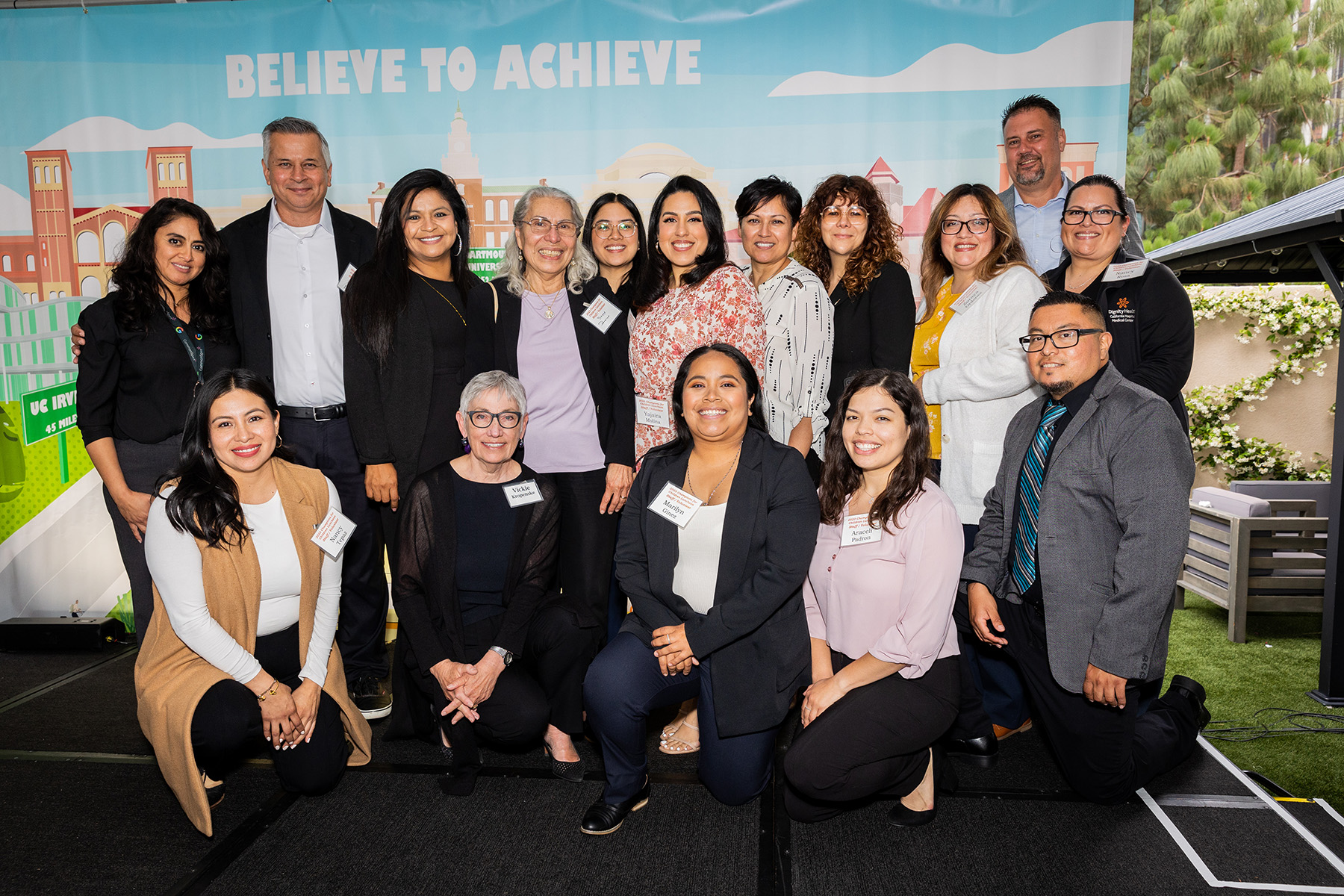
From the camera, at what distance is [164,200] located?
2.87 metres

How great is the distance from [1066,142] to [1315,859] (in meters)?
2.93

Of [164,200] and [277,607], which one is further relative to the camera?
[164,200]

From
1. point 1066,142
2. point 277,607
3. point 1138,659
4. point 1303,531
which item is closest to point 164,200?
point 277,607

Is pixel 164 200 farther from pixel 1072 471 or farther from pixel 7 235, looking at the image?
pixel 1072 471

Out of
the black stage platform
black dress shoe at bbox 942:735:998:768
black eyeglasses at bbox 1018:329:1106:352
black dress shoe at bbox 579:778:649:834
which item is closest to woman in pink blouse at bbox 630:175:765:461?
black eyeglasses at bbox 1018:329:1106:352

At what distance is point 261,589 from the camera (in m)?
2.31

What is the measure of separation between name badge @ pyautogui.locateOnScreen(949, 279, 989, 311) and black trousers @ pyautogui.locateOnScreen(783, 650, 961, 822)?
4.01 ft

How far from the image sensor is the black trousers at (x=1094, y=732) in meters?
2.24

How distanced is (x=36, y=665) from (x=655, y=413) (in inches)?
132

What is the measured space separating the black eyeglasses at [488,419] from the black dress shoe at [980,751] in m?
1.84

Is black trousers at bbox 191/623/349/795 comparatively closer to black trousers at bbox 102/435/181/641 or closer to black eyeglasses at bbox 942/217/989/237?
black trousers at bbox 102/435/181/641

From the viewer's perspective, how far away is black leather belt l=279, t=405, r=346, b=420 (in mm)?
2949

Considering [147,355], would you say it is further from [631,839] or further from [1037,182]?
[1037,182]

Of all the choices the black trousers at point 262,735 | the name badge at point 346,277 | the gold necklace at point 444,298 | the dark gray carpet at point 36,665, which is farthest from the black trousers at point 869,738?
the dark gray carpet at point 36,665
